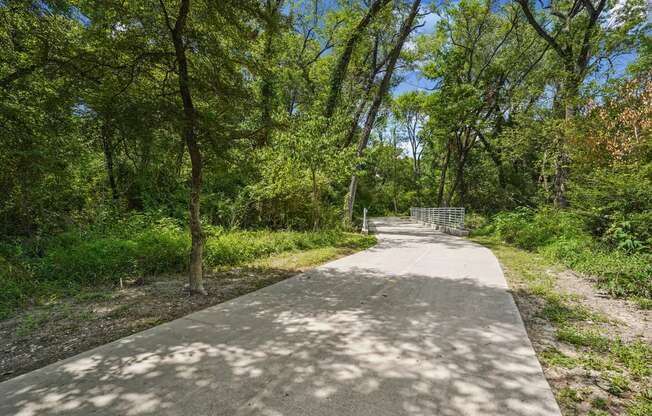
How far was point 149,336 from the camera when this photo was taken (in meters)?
3.30

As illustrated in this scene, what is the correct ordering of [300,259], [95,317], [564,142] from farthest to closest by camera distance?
[564,142] < [300,259] < [95,317]

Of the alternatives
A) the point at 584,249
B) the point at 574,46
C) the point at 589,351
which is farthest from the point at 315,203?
the point at 574,46

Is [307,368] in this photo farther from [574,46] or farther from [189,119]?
[574,46]

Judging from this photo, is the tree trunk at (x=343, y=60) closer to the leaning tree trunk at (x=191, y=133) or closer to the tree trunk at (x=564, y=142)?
the tree trunk at (x=564, y=142)

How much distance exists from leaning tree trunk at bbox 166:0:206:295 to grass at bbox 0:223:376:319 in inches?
56.5

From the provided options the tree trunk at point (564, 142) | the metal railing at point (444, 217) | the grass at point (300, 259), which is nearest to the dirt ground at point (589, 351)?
the grass at point (300, 259)

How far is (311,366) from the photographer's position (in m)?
2.69

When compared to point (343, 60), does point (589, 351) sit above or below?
below

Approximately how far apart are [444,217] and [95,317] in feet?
57.1

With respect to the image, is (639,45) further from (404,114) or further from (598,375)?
(404,114)

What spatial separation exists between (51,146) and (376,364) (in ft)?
21.8

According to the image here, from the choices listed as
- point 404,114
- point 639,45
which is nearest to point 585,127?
point 639,45

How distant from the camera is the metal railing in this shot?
1594 cm

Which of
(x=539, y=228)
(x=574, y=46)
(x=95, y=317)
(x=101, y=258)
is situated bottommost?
(x=95, y=317)
